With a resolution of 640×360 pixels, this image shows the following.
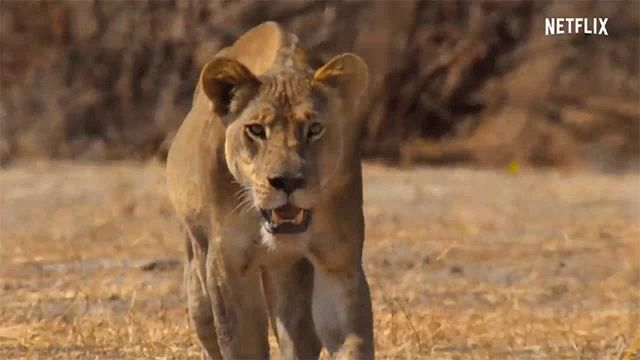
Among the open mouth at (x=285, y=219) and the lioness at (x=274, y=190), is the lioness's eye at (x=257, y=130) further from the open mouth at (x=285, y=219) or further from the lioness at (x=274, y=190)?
the open mouth at (x=285, y=219)

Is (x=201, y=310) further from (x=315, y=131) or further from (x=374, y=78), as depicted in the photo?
(x=374, y=78)

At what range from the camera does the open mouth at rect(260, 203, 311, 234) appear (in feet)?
18.2

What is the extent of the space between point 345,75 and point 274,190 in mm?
574

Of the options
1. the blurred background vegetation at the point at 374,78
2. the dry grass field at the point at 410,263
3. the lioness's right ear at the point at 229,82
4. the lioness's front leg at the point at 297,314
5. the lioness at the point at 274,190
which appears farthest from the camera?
the blurred background vegetation at the point at 374,78

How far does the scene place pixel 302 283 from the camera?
6414mm

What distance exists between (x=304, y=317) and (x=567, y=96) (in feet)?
35.7

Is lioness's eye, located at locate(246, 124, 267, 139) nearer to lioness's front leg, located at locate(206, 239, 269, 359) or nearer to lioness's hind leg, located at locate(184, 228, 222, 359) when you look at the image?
lioness's front leg, located at locate(206, 239, 269, 359)

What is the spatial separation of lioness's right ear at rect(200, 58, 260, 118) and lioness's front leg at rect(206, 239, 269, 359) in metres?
0.42

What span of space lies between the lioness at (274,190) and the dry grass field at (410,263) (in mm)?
1210

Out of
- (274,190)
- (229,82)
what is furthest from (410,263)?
(274,190)

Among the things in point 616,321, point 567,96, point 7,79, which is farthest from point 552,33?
point 616,321

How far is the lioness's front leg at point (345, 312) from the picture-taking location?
19.2 ft

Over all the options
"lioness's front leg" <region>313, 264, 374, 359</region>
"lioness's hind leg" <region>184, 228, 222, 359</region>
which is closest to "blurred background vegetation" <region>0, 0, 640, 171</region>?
"lioness's hind leg" <region>184, 228, 222, 359</region>

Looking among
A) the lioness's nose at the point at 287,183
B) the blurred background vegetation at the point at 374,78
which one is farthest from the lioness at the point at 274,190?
the blurred background vegetation at the point at 374,78
